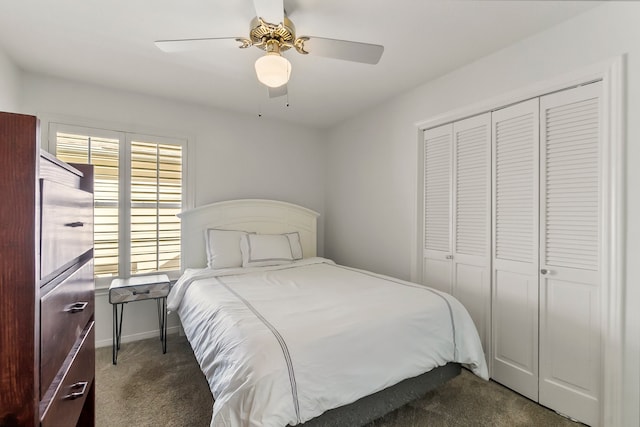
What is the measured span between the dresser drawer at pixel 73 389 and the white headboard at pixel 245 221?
6.36 feet

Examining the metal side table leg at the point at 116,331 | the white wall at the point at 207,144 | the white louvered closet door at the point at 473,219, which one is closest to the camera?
the white louvered closet door at the point at 473,219

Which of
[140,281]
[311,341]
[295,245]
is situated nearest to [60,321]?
[311,341]

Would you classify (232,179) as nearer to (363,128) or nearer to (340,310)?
(363,128)

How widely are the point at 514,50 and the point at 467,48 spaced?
321 mm

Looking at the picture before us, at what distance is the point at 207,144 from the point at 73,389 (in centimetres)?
284

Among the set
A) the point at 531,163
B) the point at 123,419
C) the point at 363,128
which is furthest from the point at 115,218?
the point at 531,163

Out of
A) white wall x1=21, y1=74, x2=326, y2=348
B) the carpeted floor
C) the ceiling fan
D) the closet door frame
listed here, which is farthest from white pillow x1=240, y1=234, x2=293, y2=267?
the closet door frame

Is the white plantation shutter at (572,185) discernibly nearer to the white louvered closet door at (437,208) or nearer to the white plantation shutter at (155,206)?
the white louvered closet door at (437,208)

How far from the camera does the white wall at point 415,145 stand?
1653 mm

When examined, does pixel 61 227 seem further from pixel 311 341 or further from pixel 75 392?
pixel 311 341

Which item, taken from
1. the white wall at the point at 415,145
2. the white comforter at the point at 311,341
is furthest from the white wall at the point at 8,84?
the white wall at the point at 415,145

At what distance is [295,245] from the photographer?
3.54m

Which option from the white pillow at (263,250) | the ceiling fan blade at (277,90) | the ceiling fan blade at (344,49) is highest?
the ceiling fan blade at (344,49)

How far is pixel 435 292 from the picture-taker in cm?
211
